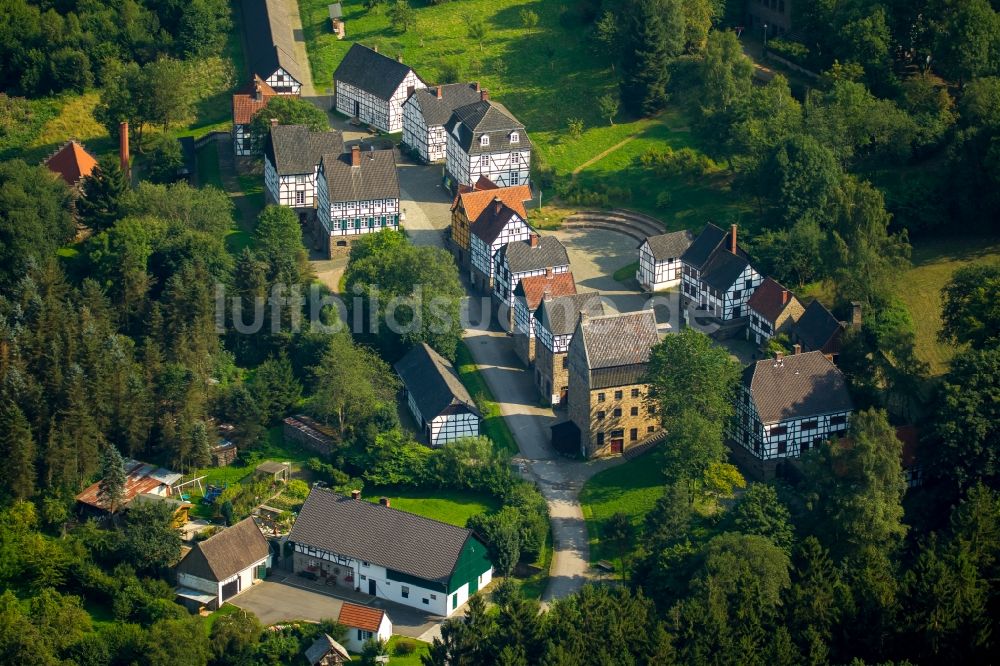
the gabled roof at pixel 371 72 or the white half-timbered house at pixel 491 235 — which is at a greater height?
the gabled roof at pixel 371 72

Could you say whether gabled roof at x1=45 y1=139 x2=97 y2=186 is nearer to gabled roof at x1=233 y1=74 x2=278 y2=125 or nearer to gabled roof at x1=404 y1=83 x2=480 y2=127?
gabled roof at x1=233 y1=74 x2=278 y2=125

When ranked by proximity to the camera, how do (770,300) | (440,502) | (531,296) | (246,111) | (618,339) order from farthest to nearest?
(246,111) → (531,296) → (770,300) → (618,339) → (440,502)

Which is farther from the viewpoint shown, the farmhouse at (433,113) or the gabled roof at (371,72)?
the gabled roof at (371,72)

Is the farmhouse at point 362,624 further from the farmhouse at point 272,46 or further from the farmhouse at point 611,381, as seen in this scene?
the farmhouse at point 272,46

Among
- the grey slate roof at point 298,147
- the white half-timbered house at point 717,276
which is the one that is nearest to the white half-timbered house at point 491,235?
the white half-timbered house at point 717,276

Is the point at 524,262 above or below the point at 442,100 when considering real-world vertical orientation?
below

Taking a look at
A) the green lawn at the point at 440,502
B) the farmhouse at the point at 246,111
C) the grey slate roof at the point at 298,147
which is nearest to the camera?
the green lawn at the point at 440,502

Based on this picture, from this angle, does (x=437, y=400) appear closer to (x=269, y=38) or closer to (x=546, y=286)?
(x=546, y=286)

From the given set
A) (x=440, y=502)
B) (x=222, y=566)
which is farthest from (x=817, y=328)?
(x=222, y=566)
